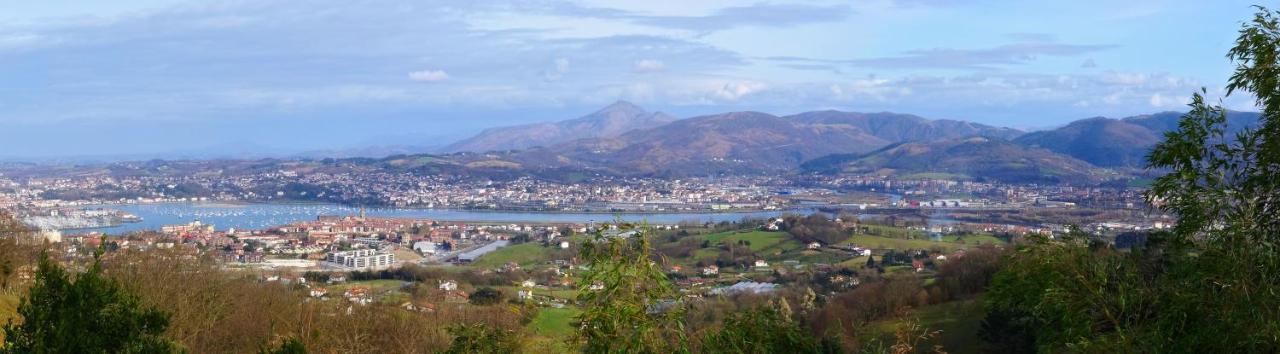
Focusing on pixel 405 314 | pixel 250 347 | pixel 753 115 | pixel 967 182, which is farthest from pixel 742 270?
pixel 753 115

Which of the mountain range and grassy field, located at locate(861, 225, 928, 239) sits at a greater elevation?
the mountain range

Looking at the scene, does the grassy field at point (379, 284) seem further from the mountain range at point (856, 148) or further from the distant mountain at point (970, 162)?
the distant mountain at point (970, 162)

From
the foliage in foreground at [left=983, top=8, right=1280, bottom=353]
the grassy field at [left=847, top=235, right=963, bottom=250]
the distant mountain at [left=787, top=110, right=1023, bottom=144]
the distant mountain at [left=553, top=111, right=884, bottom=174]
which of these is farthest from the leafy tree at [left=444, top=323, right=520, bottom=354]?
the distant mountain at [left=787, top=110, right=1023, bottom=144]

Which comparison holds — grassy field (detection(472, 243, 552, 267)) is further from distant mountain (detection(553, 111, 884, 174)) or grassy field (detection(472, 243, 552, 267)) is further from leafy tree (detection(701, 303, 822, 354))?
distant mountain (detection(553, 111, 884, 174))

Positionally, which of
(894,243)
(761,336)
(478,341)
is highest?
(761,336)

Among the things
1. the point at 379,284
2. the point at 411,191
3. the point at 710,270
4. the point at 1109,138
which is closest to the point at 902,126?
the point at 1109,138

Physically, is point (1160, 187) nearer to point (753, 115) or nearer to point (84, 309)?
point (84, 309)

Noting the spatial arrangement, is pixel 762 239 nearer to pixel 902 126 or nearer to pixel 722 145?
pixel 722 145
